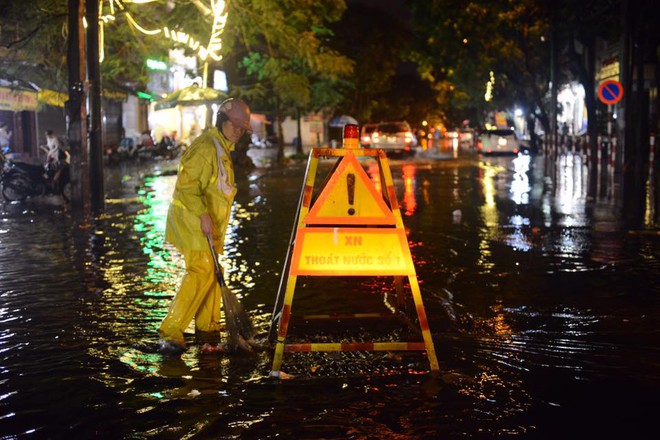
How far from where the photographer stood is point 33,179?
18.9 m

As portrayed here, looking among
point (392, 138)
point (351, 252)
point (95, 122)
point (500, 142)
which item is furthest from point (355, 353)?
point (500, 142)

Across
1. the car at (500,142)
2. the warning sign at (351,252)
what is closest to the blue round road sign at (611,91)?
the warning sign at (351,252)

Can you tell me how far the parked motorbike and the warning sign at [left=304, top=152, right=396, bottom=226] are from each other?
46.5 ft

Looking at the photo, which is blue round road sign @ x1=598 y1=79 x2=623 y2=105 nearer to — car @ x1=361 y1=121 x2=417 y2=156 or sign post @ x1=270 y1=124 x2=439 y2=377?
sign post @ x1=270 y1=124 x2=439 y2=377

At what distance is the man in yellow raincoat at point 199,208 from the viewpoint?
21.1 feet

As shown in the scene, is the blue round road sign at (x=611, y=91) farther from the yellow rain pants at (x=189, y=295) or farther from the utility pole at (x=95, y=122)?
the yellow rain pants at (x=189, y=295)

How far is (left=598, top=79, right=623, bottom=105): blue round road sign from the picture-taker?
22.3 m

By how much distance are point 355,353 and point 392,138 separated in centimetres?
3765

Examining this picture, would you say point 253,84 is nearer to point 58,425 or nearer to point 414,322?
point 414,322

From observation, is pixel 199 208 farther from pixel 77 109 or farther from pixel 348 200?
pixel 77 109

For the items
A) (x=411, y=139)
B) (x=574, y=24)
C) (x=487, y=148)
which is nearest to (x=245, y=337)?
(x=574, y=24)

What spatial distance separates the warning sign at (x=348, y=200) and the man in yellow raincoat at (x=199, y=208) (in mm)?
1043

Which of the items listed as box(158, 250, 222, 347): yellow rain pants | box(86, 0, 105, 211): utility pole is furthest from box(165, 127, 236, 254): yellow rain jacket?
box(86, 0, 105, 211): utility pole

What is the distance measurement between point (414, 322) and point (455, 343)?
0.78 m
